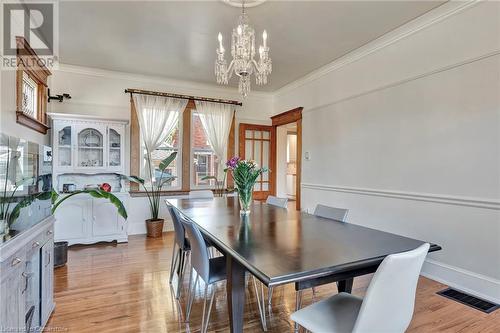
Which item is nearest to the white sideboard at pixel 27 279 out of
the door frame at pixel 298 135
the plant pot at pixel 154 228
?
the plant pot at pixel 154 228

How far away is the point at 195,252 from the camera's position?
6.54 ft

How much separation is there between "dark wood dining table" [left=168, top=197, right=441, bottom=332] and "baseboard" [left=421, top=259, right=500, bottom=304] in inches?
57.9

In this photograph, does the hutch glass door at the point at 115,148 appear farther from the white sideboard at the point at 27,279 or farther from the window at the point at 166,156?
the white sideboard at the point at 27,279

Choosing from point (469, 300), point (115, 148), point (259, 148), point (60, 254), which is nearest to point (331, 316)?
point (469, 300)

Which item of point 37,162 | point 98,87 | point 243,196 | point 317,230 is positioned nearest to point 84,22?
point 98,87

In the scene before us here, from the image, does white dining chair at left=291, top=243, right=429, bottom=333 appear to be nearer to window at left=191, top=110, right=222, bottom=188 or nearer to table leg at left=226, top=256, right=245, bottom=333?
table leg at left=226, top=256, right=245, bottom=333

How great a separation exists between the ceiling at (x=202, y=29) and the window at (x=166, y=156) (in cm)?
133

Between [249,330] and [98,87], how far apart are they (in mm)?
4494

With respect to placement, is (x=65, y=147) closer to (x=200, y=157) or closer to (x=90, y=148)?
(x=90, y=148)

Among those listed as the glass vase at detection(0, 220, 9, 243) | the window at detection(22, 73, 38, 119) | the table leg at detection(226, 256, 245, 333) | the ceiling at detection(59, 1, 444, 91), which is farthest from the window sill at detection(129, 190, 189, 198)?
the table leg at detection(226, 256, 245, 333)

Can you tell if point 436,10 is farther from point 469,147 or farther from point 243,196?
point 243,196

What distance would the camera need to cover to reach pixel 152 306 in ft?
7.80

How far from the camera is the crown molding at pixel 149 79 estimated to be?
14.7 ft

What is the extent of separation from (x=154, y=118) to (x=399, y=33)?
392 centimetres
